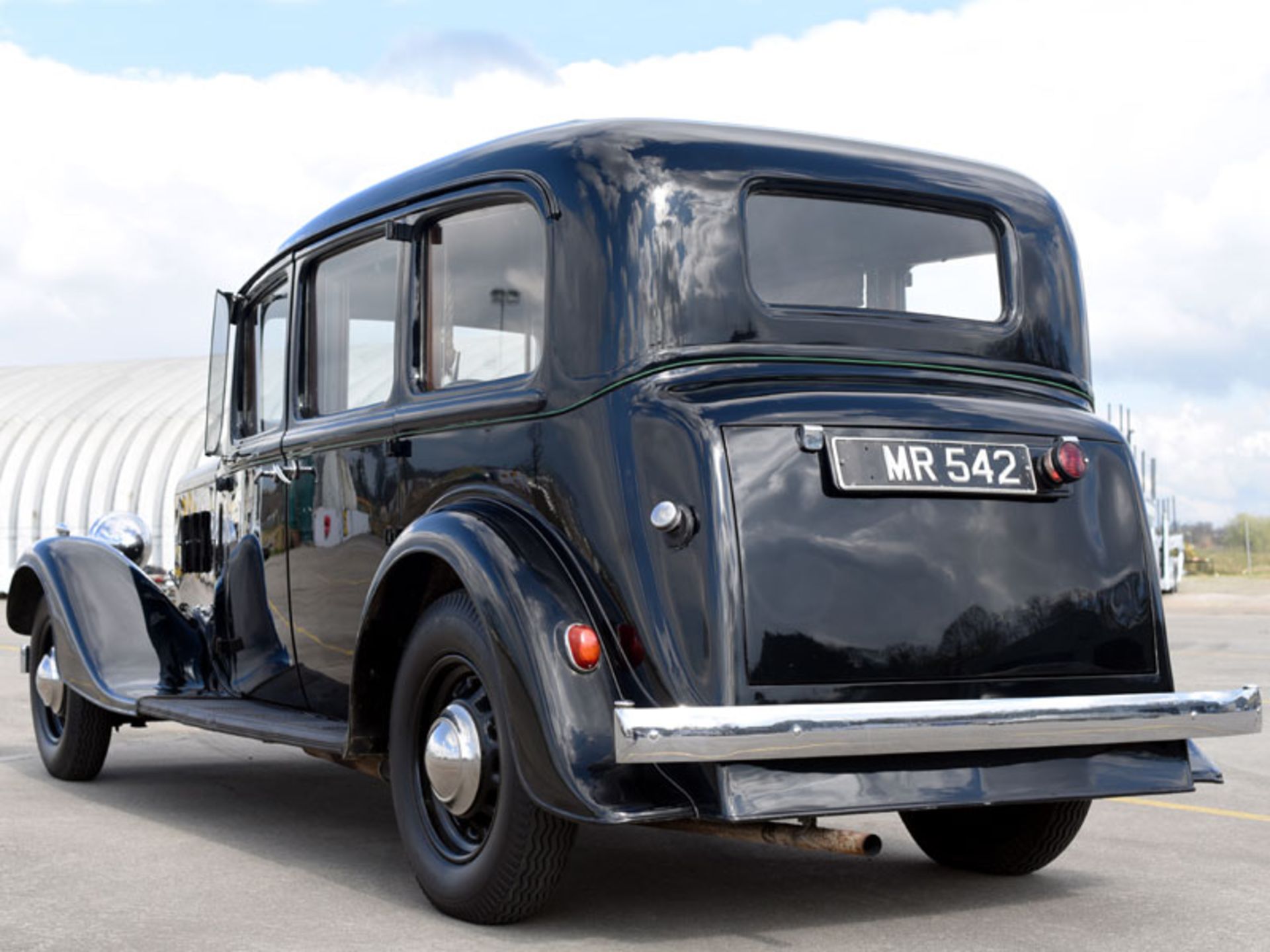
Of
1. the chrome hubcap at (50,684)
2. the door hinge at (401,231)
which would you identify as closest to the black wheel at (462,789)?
the door hinge at (401,231)

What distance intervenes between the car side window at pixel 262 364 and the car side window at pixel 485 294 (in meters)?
1.26

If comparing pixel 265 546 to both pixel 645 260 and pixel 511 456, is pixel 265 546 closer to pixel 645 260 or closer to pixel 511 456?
pixel 511 456

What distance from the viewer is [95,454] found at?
107ft

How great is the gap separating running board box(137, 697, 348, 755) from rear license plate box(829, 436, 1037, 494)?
75.1 inches

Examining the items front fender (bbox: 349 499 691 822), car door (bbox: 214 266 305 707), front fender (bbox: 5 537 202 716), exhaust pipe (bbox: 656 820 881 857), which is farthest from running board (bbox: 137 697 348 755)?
exhaust pipe (bbox: 656 820 881 857)

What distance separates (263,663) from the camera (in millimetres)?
6445

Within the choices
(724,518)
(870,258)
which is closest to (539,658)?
(724,518)

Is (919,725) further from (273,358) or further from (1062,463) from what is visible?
(273,358)

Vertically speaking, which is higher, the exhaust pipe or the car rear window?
the car rear window

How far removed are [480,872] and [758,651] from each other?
3.38 ft

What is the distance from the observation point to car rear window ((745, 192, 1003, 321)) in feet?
16.0

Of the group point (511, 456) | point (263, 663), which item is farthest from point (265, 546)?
point (511, 456)

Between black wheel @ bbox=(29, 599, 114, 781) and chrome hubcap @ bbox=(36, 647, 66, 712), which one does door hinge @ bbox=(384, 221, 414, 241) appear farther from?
chrome hubcap @ bbox=(36, 647, 66, 712)

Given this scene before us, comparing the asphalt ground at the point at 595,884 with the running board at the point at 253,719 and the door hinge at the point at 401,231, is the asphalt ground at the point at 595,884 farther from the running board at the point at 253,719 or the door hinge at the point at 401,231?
the door hinge at the point at 401,231
